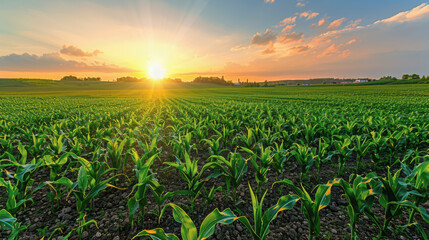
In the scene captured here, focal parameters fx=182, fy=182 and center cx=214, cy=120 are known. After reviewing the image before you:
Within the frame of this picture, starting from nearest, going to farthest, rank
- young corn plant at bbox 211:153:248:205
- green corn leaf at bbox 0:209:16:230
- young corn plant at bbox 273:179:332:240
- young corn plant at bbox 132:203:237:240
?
1. young corn plant at bbox 132:203:237:240
2. green corn leaf at bbox 0:209:16:230
3. young corn plant at bbox 273:179:332:240
4. young corn plant at bbox 211:153:248:205

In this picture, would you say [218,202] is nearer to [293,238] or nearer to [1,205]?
[293,238]

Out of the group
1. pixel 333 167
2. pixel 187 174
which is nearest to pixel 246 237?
pixel 187 174

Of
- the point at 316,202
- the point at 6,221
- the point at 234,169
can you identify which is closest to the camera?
the point at 6,221

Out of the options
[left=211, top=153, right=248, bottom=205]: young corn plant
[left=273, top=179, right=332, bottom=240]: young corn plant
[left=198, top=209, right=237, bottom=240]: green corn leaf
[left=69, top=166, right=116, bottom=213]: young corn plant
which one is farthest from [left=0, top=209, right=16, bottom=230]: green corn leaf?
[left=273, top=179, right=332, bottom=240]: young corn plant

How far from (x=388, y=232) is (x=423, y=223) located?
764mm

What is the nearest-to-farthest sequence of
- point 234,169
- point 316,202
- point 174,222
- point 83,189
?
1. point 316,202
2. point 83,189
3. point 174,222
4. point 234,169

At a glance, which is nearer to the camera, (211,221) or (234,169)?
(211,221)

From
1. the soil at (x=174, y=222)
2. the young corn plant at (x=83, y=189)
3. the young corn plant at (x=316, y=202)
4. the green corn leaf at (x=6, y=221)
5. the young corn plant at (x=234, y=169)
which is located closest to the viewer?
the green corn leaf at (x=6, y=221)

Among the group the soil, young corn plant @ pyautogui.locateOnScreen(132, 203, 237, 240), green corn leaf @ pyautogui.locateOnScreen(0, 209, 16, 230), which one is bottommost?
the soil

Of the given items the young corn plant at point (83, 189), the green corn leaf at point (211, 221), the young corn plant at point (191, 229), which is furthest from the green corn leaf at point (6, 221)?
the green corn leaf at point (211, 221)

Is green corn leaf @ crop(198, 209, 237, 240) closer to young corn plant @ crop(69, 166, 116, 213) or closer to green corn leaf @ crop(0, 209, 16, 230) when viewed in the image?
young corn plant @ crop(69, 166, 116, 213)

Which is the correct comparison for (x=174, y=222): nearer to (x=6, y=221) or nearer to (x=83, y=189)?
(x=83, y=189)

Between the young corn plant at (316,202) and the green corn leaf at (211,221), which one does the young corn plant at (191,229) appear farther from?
the young corn plant at (316,202)

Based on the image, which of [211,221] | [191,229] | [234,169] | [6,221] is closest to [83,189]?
[6,221]
